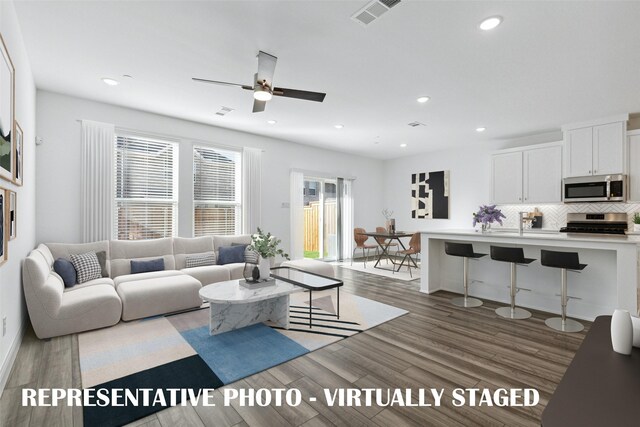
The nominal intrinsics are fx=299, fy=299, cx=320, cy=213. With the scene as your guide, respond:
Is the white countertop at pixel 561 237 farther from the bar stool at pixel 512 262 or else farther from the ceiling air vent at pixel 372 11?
the ceiling air vent at pixel 372 11

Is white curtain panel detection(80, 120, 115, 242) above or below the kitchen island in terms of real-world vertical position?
above

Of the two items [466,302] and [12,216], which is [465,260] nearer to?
[466,302]

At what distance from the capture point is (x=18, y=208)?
2.88m

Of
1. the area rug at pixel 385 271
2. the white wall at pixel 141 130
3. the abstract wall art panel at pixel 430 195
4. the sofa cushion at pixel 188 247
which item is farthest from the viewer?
the abstract wall art panel at pixel 430 195

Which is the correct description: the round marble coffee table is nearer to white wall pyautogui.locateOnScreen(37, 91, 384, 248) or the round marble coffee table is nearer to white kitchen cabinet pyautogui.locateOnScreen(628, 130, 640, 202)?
white wall pyautogui.locateOnScreen(37, 91, 384, 248)

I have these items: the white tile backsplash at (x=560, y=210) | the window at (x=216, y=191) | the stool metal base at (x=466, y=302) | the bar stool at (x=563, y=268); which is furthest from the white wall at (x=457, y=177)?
the window at (x=216, y=191)

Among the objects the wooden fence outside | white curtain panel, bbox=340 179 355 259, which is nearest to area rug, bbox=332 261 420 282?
white curtain panel, bbox=340 179 355 259

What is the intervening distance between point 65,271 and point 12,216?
1.25 meters

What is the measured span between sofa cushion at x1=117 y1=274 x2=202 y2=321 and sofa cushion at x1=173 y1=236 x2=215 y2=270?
0.82 m

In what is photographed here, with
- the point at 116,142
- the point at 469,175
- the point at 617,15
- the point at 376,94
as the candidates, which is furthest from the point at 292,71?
the point at 469,175

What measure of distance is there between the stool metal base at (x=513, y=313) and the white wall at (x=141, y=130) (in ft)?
14.0

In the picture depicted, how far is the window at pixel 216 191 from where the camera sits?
5.62m

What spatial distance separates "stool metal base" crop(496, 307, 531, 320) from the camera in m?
3.79

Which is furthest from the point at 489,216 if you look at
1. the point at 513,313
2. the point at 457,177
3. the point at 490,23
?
the point at 457,177
